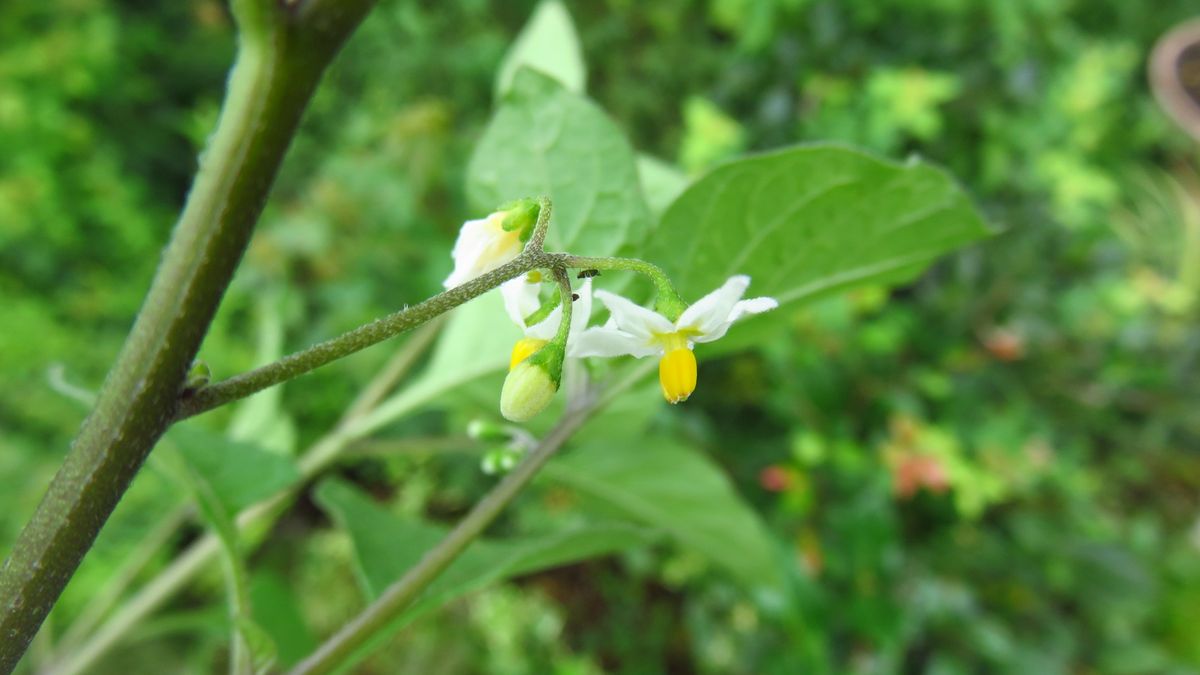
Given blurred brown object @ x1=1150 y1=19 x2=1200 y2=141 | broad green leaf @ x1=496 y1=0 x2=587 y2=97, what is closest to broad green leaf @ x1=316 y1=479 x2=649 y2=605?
broad green leaf @ x1=496 y1=0 x2=587 y2=97

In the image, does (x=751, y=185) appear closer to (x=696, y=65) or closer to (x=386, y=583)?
(x=386, y=583)

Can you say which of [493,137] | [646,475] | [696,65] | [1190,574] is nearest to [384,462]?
[696,65]

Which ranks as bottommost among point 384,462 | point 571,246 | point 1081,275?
point 1081,275

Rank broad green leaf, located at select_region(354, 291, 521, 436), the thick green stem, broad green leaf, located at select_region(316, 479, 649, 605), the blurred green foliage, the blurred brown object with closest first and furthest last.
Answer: the thick green stem
broad green leaf, located at select_region(316, 479, 649, 605)
broad green leaf, located at select_region(354, 291, 521, 436)
the blurred green foliage
the blurred brown object

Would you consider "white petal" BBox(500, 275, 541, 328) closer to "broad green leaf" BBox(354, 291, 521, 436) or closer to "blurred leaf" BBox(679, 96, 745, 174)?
"broad green leaf" BBox(354, 291, 521, 436)

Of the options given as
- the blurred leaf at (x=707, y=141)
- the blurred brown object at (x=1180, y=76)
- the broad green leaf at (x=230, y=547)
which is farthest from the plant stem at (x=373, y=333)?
the blurred brown object at (x=1180, y=76)
